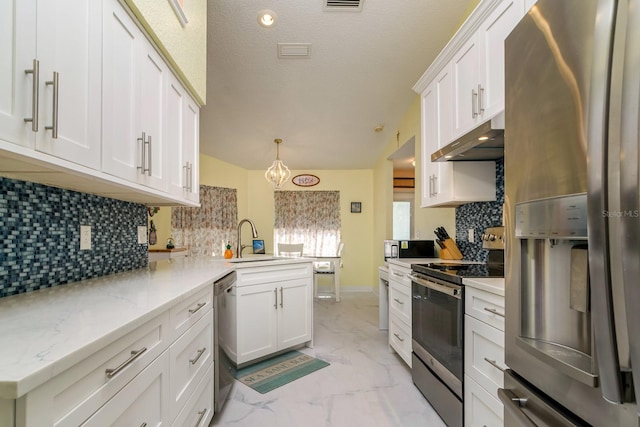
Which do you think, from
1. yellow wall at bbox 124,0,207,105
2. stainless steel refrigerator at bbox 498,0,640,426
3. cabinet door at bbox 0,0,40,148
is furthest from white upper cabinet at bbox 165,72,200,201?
stainless steel refrigerator at bbox 498,0,640,426

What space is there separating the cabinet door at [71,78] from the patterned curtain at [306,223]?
15.3 ft

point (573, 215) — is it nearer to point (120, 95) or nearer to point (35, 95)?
point (35, 95)

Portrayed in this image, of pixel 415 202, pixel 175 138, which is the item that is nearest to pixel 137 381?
pixel 175 138

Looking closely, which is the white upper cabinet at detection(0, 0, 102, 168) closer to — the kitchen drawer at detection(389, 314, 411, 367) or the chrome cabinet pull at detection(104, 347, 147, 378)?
the chrome cabinet pull at detection(104, 347, 147, 378)

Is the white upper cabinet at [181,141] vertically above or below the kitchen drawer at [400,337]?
above

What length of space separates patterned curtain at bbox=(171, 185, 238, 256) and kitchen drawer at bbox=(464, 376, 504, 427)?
4050 mm

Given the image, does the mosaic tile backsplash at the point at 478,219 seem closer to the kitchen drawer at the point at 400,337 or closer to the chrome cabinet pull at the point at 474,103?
the chrome cabinet pull at the point at 474,103

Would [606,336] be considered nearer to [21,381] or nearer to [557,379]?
[557,379]

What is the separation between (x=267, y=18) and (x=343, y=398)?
3.08 meters

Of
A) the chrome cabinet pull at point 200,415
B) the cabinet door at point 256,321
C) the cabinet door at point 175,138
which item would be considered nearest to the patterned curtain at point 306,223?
the cabinet door at point 256,321

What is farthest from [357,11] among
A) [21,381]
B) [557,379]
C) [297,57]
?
[21,381]

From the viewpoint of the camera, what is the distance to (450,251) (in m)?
2.69

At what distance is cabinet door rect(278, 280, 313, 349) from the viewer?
260cm

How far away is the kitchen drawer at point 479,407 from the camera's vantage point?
1307 millimetres
